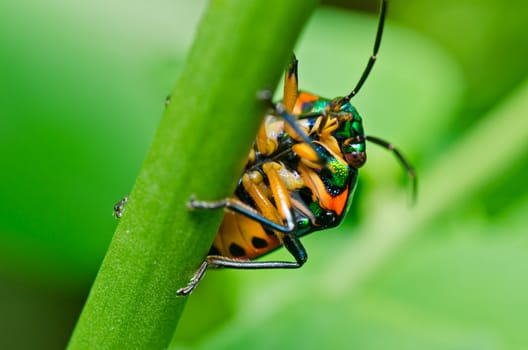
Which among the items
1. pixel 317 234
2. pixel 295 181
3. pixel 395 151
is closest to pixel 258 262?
pixel 295 181

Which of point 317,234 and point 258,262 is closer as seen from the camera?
point 258,262

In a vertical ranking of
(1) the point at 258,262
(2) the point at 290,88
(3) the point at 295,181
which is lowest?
(1) the point at 258,262

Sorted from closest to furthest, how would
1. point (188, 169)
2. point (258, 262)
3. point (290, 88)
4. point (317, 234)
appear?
point (188, 169) → point (290, 88) → point (258, 262) → point (317, 234)

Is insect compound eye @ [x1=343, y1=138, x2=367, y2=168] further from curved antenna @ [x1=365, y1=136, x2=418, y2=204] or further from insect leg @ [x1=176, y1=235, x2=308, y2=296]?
insect leg @ [x1=176, y1=235, x2=308, y2=296]

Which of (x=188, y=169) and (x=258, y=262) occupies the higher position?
(x=188, y=169)

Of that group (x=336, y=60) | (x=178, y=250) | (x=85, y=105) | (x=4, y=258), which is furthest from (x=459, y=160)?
(x=178, y=250)

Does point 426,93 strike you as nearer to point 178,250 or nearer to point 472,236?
point 472,236

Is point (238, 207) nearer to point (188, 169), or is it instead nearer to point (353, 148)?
point (188, 169)

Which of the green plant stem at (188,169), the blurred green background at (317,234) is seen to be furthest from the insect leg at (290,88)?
the blurred green background at (317,234)

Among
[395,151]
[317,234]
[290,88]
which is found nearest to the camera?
[290,88]
